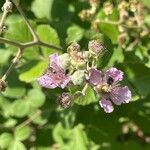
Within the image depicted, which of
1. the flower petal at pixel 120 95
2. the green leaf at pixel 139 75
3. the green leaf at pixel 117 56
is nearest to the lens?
the flower petal at pixel 120 95

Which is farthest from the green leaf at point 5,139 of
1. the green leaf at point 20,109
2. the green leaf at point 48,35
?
the green leaf at point 48,35

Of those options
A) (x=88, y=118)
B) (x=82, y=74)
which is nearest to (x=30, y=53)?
(x=88, y=118)

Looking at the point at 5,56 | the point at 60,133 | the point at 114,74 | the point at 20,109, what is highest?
the point at 114,74

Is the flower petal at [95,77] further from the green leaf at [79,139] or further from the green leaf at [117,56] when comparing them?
the green leaf at [79,139]

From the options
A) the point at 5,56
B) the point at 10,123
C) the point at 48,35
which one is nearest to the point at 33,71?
the point at 48,35

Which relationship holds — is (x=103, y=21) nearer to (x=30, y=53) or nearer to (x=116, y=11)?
(x=116, y=11)

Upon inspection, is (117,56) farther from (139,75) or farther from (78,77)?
(78,77)
